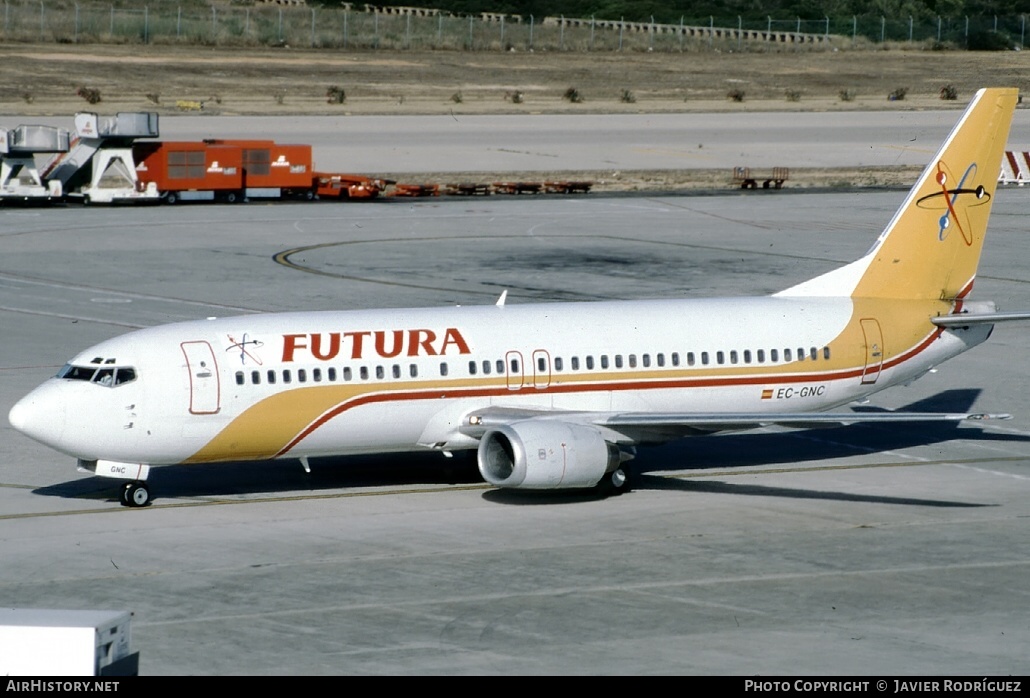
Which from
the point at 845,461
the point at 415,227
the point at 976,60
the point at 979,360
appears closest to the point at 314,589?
the point at 845,461

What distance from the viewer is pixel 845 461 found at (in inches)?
1583

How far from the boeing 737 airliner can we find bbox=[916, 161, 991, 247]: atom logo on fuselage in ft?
0.18

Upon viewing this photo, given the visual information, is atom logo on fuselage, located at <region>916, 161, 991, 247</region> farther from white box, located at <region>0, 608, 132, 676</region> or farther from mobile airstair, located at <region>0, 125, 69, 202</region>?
mobile airstair, located at <region>0, 125, 69, 202</region>

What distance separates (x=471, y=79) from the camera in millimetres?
138500

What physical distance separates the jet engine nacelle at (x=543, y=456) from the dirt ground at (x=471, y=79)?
8385 centimetres

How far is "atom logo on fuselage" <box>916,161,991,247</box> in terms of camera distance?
4106 centimetres

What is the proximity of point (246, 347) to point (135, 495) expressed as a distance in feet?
12.8

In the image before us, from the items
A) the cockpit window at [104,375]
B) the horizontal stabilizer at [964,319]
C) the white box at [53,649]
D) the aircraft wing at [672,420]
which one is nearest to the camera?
the white box at [53,649]

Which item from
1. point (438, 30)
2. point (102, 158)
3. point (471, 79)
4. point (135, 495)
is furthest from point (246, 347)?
point (438, 30)

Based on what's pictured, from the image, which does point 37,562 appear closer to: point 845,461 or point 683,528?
point 683,528

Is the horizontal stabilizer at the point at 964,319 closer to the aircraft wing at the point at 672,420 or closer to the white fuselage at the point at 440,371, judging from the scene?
the white fuselage at the point at 440,371

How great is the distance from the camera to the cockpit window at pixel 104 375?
111ft

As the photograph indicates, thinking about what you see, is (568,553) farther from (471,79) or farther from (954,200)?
(471,79)

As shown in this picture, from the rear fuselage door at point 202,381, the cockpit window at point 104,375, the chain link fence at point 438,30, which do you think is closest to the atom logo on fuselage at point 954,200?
the rear fuselage door at point 202,381
